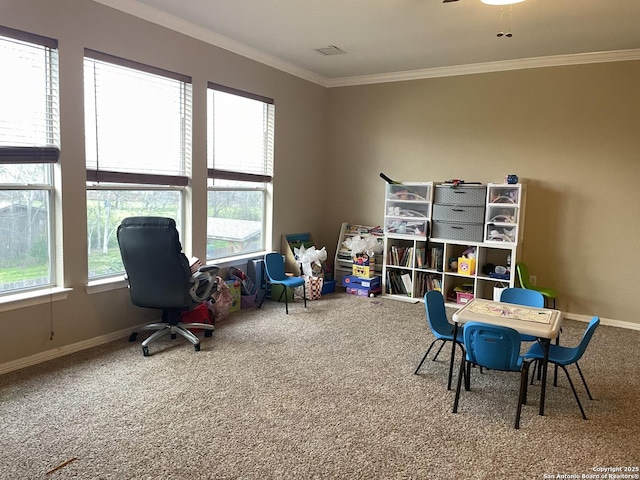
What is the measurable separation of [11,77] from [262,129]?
110 inches

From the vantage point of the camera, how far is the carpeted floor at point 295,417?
2465mm

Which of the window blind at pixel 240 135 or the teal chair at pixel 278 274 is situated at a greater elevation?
the window blind at pixel 240 135

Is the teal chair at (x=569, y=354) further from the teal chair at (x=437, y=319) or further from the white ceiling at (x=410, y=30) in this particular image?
the white ceiling at (x=410, y=30)

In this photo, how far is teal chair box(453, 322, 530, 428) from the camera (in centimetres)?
283

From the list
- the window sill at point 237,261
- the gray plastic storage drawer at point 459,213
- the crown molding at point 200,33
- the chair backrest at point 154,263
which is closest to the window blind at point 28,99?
the crown molding at point 200,33

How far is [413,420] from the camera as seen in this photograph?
296cm

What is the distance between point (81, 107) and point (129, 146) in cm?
55

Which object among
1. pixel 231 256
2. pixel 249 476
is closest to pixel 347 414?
pixel 249 476

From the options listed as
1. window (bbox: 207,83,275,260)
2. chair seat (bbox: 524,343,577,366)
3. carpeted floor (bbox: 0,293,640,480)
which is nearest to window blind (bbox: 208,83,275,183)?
window (bbox: 207,83,275,260)

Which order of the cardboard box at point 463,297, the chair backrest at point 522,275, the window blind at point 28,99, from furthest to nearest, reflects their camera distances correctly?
1. the cardboard box at point 463,297
2. the chair backrest at point 522,275
3. the window blind at point 28,99

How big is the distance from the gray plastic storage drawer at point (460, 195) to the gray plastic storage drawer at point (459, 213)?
6 cm

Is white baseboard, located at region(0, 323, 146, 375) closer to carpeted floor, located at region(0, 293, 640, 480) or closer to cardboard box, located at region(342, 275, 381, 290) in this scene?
carpeted floor, located at region(0, 293, 640, 480)

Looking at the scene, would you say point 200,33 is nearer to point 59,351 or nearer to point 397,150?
point 397,150

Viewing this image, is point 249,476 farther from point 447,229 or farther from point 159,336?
point 447,229
